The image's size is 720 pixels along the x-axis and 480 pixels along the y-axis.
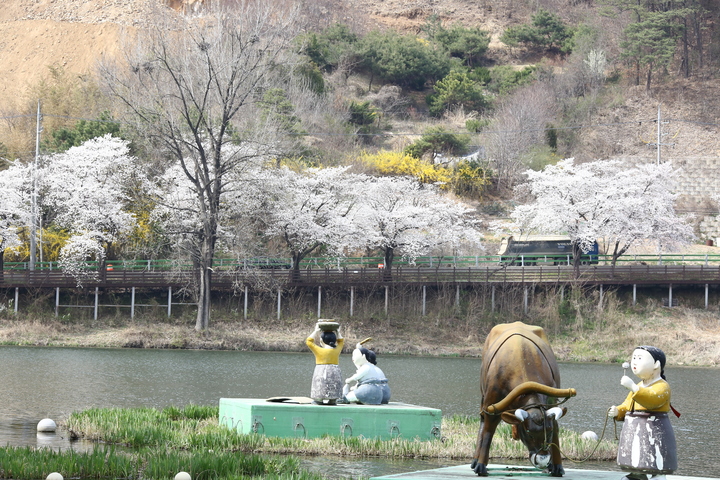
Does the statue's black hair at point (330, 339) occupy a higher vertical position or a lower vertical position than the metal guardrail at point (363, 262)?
lower

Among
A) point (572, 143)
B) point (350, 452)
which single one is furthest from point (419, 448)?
point (572, 143)

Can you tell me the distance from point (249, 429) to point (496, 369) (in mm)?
5766

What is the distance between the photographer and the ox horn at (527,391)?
29.4 feet

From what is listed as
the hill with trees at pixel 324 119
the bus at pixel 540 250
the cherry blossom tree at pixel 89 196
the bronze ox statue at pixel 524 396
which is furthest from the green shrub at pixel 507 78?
the bronze ox statue at pixel 524 396

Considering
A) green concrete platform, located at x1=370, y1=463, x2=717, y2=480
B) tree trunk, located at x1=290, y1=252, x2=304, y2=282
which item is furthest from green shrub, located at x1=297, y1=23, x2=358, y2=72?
green concrete platform, located at x1=370, y1=463, x2=717, y2=480

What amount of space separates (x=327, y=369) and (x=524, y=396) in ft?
19.2

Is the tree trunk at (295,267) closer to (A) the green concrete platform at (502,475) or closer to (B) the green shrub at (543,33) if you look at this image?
(A) the green concrete platform at (502,475)

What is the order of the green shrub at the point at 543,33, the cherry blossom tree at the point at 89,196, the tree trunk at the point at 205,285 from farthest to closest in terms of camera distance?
the green shrub at the point at 543,33 < the cherry blossom tree at the point at 89,196 < the tree trunk at the point at 205,285

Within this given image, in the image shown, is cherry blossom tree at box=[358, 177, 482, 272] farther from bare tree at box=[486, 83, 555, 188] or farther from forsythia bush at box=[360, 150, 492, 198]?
bare tree at box=[486, 83, 555, 188]

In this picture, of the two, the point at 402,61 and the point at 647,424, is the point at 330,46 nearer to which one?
the point at 402,61

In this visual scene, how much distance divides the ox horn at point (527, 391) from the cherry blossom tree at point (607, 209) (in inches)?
1406

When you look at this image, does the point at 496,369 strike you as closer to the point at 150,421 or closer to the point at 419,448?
the point at 419,448

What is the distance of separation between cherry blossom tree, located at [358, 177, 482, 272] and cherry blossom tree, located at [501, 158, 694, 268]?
374cm

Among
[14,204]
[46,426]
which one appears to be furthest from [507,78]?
[46,426]
